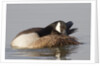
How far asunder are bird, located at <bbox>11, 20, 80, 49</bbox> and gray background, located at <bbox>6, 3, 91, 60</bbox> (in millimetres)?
29

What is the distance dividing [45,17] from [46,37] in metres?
0.14

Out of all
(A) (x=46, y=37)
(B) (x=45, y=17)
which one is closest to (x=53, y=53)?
(A) (x=46, y=37)

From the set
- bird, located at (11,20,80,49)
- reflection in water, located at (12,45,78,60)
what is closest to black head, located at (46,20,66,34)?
bird, located at (11,20,80,49)

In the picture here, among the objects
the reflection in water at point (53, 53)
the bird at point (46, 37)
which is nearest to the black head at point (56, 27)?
the bird at point (46, 37)

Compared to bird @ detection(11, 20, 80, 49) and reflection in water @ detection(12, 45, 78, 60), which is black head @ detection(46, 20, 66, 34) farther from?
reflection in water @ detection(12, 45, 78, 60)

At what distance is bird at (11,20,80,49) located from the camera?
1666 millimetres

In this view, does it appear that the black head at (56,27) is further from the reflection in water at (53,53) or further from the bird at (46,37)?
the reflection in water at (53,53)

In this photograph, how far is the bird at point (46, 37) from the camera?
1.67 metres

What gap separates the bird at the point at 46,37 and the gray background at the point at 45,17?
29 mm

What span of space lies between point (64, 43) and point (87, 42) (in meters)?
0.16

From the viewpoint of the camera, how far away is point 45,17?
1.69m

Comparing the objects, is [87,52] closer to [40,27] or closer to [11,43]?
[40,27]

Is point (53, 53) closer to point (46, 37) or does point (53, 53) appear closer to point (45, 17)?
point (46, 37)

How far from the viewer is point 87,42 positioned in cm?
165
